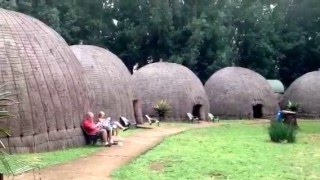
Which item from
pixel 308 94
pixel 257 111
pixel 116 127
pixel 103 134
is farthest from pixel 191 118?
pixel 103 134

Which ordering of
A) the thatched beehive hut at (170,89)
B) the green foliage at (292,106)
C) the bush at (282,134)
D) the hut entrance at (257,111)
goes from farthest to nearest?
1. the green foliage at (292,106)
2. the hut entrance at (257,111)
3. the thatched beehive hut at (170,89)
4. the bush at (282,134)

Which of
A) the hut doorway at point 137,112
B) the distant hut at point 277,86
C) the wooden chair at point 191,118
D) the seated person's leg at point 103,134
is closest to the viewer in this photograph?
the seated person's leg at point 103,134

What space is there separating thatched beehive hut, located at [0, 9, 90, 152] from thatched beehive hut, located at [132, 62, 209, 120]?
42.1ft

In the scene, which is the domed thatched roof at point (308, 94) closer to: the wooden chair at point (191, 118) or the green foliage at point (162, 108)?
the wooden chair at point (191, 118)

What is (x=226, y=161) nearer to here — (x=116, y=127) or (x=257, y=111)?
(x=116, y=127)

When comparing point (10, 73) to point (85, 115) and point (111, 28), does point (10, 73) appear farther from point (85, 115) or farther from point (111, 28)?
point (111, 28)

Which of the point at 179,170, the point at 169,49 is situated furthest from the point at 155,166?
the point at 169,49

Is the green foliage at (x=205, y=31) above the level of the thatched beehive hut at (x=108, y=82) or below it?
above

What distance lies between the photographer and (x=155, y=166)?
431 inches

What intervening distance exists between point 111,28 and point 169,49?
5.46m

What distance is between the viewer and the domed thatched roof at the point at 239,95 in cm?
3259

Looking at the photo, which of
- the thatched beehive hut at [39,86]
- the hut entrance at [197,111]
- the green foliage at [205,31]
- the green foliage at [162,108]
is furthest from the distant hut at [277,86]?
the thatched beehive hut at [39,86]

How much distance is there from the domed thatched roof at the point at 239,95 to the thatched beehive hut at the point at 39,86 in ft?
60.6

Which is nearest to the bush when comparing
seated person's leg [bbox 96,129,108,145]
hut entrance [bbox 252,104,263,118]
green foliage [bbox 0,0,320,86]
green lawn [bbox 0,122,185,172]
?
seated person's leg [bbox 96,129,108,145]
